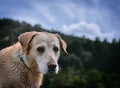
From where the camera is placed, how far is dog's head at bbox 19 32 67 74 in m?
12.0

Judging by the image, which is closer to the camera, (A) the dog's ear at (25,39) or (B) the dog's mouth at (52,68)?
(B) the dog's mouth at (52,68)

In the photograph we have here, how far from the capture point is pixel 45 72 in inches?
471

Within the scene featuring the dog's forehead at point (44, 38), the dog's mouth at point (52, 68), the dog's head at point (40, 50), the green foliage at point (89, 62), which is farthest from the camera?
the green foliage at point (89, 62)

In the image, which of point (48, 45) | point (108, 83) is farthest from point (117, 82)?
point (48, 45)

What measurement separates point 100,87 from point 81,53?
36.9m

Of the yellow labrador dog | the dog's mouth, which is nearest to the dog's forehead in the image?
the yellow labrador dog

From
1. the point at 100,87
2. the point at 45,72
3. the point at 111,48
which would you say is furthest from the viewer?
the point at 111,48

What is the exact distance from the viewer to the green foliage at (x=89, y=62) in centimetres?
8881

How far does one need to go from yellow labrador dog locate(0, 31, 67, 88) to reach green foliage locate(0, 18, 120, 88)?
7330 centimetres

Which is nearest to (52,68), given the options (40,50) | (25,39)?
(40,50)

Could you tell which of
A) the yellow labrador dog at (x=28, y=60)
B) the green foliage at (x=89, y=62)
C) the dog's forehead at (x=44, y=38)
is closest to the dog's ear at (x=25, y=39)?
the yellow labrador dog at (x=28, y=60)

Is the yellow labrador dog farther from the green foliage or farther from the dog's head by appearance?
the green foliage

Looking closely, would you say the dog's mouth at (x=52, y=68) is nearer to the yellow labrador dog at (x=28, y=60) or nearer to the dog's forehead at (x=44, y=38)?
the yellow labrador dog at (x=28, y=60)

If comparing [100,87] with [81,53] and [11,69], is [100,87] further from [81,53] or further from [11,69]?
[11,69]
